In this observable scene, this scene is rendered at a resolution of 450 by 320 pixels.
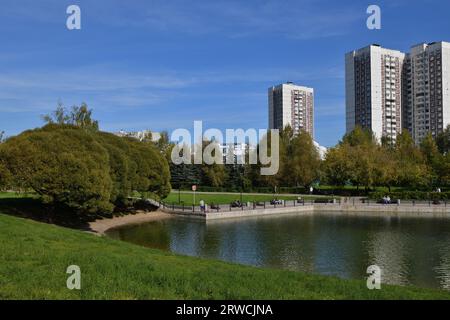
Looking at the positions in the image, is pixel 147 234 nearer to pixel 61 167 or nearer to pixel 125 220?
pixel 125 220

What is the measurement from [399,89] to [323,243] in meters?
103

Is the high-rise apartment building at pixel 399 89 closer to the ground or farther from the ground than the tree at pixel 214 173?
farther from the ground

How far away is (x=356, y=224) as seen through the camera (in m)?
36.1

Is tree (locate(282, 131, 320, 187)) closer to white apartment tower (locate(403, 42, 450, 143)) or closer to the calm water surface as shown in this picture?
the calm water surface

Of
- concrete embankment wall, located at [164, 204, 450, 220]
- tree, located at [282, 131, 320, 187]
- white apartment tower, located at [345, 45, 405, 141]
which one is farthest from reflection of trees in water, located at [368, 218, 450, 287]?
white apartment tower, located at [345, 45, 405, 141]

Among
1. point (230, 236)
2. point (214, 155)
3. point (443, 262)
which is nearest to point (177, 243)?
point (230, 236)

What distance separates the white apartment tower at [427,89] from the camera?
109 m

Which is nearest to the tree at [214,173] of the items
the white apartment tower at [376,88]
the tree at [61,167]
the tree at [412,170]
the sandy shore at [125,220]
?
the sandy shore at [125,220]

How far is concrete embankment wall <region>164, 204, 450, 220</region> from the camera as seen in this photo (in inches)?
1633

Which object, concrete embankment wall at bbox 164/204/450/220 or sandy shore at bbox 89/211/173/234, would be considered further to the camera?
concrete embankment wall at bbox 164/204/450/220

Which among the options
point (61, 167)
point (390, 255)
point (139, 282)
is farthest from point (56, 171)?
point (139, 282)

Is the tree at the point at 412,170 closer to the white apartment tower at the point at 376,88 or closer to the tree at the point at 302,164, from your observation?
the tree at the point at 302,164

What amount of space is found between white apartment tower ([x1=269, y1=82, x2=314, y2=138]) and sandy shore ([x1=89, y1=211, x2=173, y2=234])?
96.4m

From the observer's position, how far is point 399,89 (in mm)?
117812
